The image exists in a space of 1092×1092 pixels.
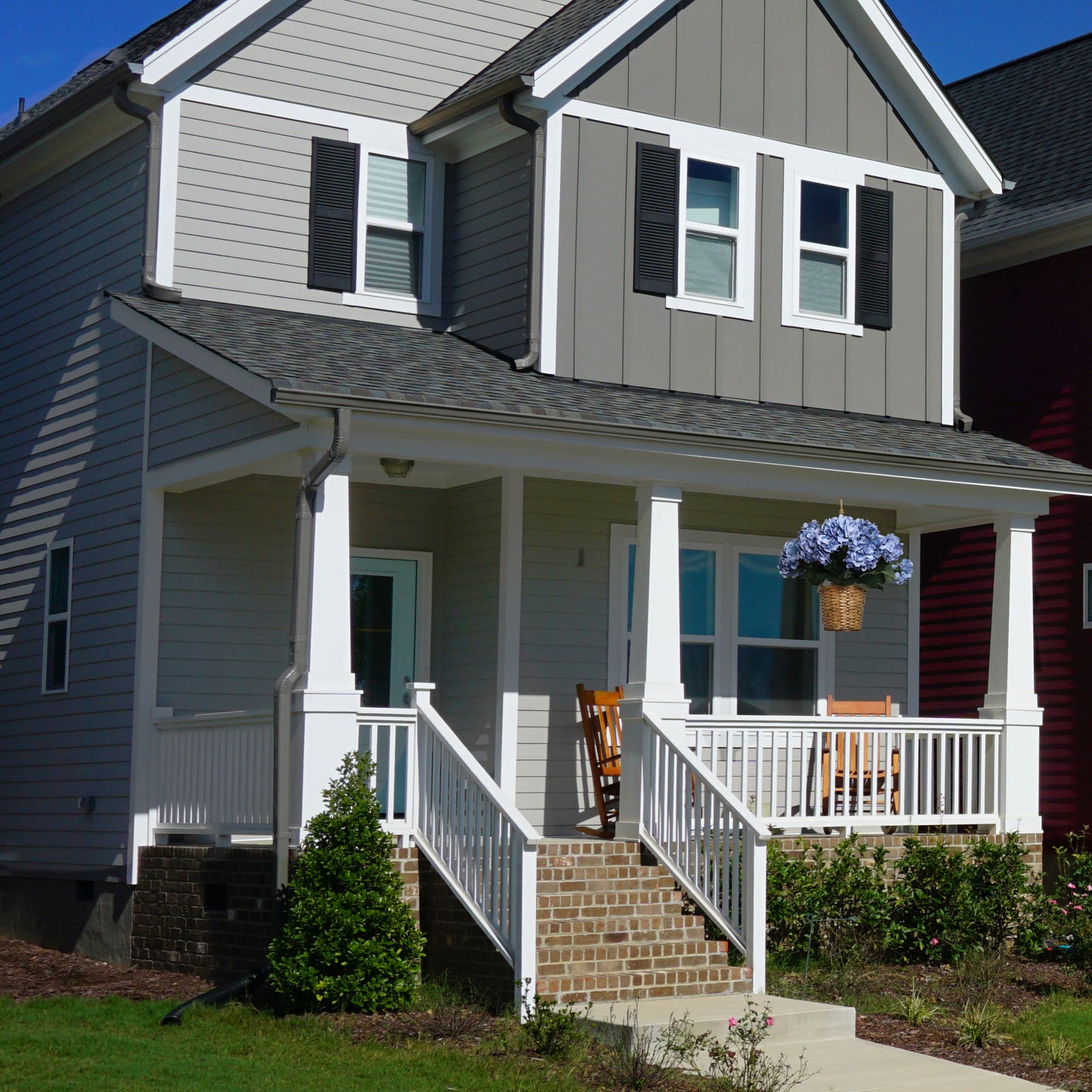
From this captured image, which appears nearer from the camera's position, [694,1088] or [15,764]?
[694,1088]

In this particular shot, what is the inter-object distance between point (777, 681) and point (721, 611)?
86 centimetres

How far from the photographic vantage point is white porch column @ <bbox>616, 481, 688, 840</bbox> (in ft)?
39.0

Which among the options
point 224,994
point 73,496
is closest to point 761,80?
point 73,496

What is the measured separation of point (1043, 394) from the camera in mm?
16594

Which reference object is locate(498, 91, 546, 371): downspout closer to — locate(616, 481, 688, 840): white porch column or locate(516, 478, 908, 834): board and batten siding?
locate(516, 478, 908, 834): board and batten siding

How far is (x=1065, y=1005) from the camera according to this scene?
36.5 feet

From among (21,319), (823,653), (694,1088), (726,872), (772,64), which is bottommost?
(694,1088)

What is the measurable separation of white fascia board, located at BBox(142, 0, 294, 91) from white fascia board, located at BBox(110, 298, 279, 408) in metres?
1.76

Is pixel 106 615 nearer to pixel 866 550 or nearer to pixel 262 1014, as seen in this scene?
pixel 262 1014

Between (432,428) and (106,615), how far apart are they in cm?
369

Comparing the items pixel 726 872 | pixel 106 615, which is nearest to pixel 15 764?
pixel 106 615

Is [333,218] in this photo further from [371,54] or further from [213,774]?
[213,774]

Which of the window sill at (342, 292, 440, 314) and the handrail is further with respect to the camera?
the window sill at (342, 292, 440, 314)

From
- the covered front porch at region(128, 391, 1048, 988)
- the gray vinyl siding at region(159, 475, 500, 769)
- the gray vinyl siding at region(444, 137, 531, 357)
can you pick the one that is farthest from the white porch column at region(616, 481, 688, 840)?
the gray vinyl siding at region(444, 137, 531, 357)
